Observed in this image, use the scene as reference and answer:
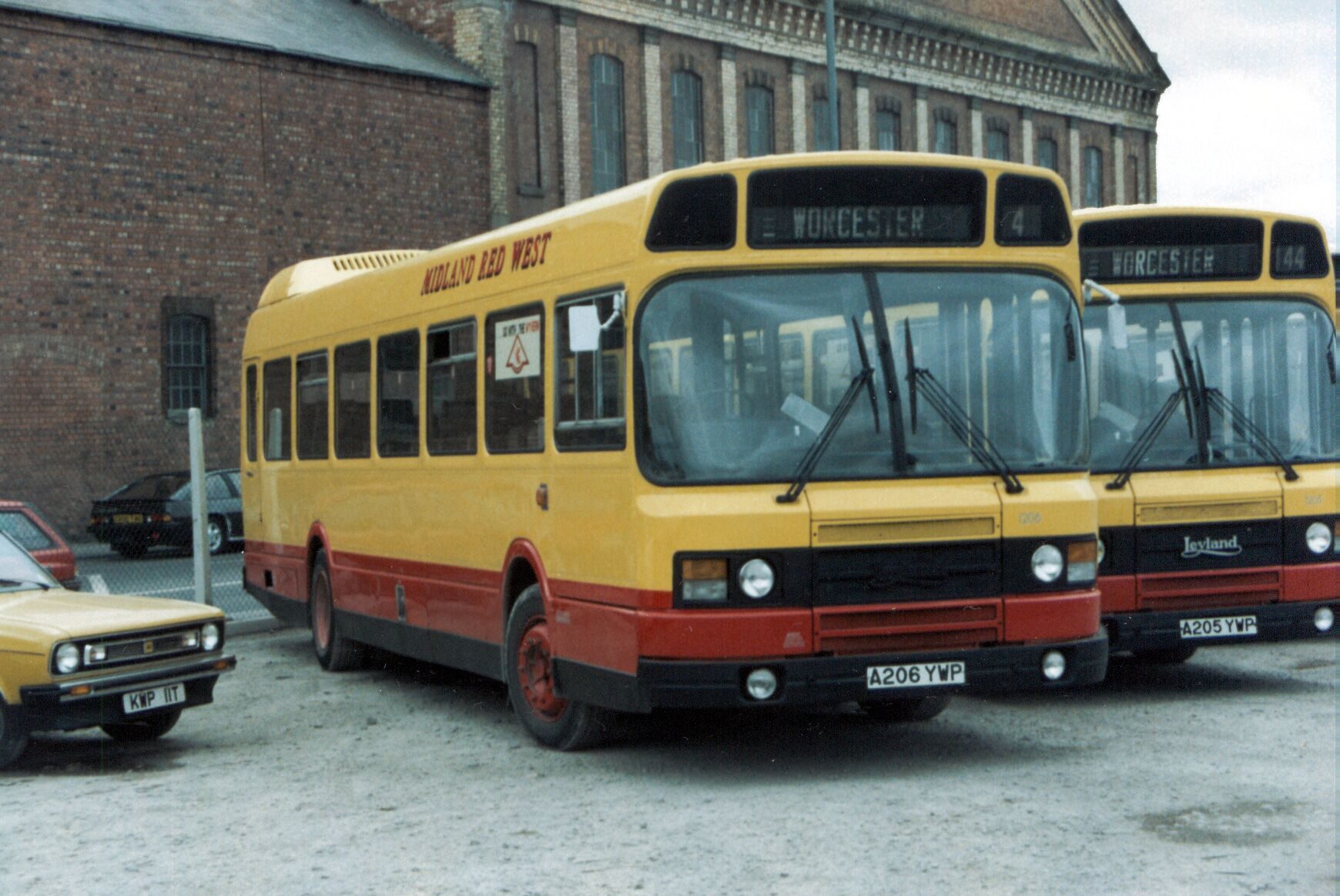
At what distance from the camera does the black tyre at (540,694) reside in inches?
396

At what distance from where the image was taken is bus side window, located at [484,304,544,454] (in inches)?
408

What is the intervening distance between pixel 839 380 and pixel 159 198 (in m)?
26.2

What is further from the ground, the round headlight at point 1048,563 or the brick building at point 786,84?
the brick building at point 786,84

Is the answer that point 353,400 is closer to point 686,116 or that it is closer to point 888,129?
point 686,116

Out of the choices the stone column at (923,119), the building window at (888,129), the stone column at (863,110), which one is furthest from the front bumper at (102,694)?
the stone column at (923,119)

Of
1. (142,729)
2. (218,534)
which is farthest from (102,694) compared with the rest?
(218,534)

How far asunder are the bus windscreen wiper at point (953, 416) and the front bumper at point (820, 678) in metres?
0.82

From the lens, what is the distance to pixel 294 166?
1382 inches

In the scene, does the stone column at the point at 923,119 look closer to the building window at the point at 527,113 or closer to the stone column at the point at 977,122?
the stone column at the point at 977,122

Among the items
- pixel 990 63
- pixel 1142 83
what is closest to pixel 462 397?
pixel 990 63

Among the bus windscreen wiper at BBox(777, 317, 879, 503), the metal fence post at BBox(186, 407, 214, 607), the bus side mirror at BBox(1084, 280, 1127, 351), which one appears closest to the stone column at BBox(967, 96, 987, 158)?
the metal fence post at BBox(186, 407, 214, 607)

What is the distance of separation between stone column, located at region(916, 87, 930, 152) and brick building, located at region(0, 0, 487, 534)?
56.9 ft

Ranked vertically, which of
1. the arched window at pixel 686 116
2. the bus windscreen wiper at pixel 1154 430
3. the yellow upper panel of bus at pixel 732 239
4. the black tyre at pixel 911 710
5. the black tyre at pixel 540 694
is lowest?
the black tyre at pixel 911 710

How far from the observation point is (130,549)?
98.5 feet
